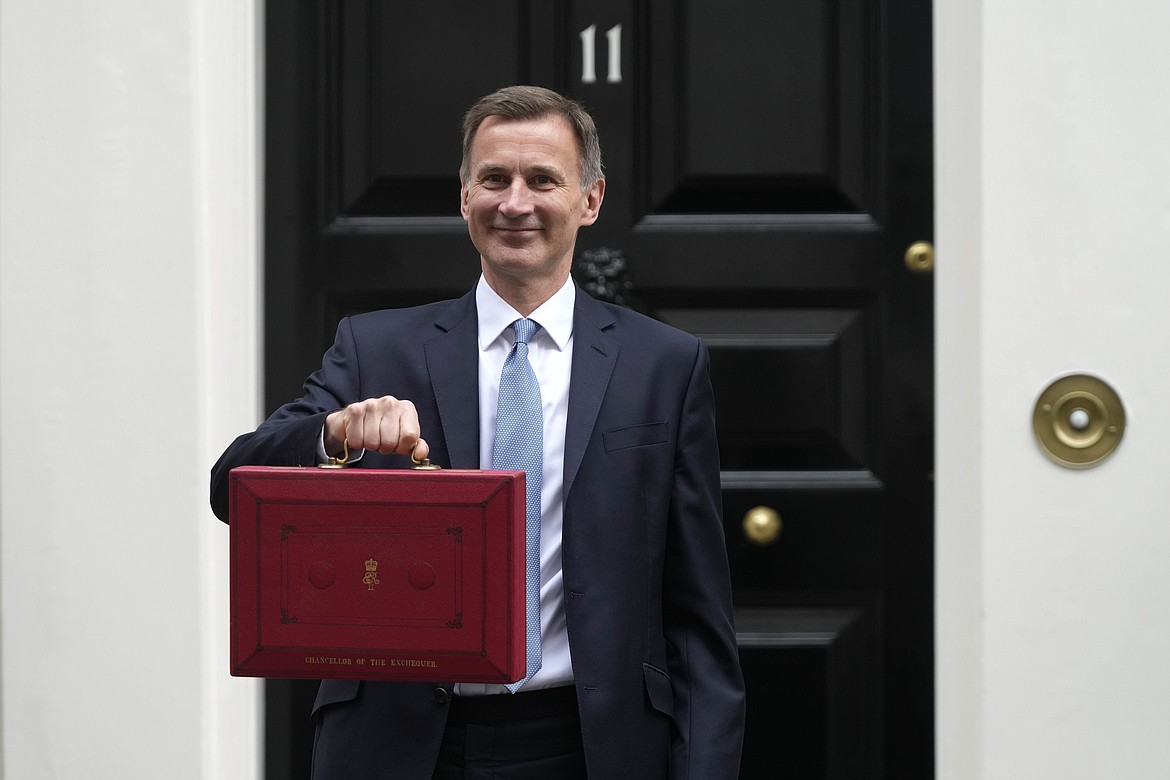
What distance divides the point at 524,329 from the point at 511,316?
0.03 metres

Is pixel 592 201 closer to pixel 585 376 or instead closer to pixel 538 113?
pixel 538 113

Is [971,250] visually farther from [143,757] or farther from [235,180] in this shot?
[143,757]

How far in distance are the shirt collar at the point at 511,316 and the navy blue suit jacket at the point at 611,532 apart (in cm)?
2

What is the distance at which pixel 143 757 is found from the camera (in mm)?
2641

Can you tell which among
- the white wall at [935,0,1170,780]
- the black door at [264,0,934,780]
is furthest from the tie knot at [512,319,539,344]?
the white wall at [935,0,1170,780]

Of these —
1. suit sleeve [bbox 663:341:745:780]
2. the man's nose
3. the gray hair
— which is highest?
the gray hair

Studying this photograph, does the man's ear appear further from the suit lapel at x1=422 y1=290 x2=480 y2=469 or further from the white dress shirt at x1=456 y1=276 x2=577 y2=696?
the suit lapel at x1=422 y1=290 x2=480 y2=469

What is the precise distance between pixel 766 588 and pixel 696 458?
0.99 m

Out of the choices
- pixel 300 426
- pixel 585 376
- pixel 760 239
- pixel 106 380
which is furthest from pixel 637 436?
pixel 106 380

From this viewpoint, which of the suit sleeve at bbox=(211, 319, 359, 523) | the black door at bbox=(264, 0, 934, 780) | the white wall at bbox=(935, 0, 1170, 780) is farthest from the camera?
the black door at bbox=(264, 0, 934, 780)

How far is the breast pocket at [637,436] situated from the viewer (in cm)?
183

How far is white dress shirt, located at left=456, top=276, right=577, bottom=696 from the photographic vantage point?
5.92ft

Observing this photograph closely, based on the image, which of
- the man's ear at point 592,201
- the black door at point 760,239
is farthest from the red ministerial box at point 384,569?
the black door at point 760,239

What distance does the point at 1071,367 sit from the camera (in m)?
2.56
